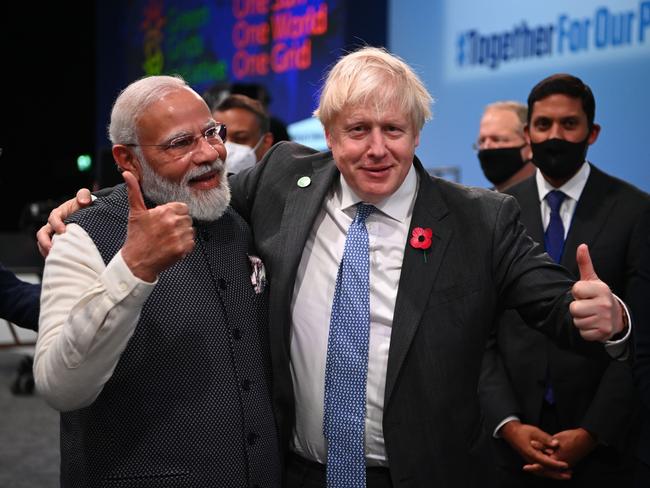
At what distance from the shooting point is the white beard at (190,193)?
2.11 m

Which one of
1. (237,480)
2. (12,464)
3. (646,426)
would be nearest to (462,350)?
(237,480)

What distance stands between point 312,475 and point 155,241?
0.74m

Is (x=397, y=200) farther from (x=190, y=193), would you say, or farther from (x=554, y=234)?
(x=554, y=234)

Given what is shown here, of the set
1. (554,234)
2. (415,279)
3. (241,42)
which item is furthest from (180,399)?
(241,42)

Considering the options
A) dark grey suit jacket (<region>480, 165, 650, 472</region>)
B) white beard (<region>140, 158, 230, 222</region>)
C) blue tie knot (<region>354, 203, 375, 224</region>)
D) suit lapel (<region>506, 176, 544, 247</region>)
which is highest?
white beard (<region>140, 158, 230, 222</region>)

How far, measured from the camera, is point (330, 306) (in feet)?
7.06

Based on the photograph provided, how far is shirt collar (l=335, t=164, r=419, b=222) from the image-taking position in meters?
2.20

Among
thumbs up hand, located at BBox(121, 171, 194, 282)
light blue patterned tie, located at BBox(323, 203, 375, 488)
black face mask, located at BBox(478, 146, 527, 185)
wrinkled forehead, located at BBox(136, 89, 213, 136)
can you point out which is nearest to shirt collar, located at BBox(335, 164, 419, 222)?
light blue patterned tie, located at BBox(323, 203, 375, 488)

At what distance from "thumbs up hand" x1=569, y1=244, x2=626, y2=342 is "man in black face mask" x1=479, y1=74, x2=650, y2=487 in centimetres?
95

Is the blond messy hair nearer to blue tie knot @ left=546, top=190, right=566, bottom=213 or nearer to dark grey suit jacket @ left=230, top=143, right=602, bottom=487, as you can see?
dark grey suit jacket @ left=230, top=143, right=602, bottom=487

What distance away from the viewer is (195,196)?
212 centimetres

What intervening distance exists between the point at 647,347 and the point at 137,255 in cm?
144

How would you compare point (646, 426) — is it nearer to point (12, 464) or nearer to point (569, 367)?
point (569, 367)

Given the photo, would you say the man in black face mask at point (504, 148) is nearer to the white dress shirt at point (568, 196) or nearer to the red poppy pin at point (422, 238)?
the white dress shirt at point (568, 196)
